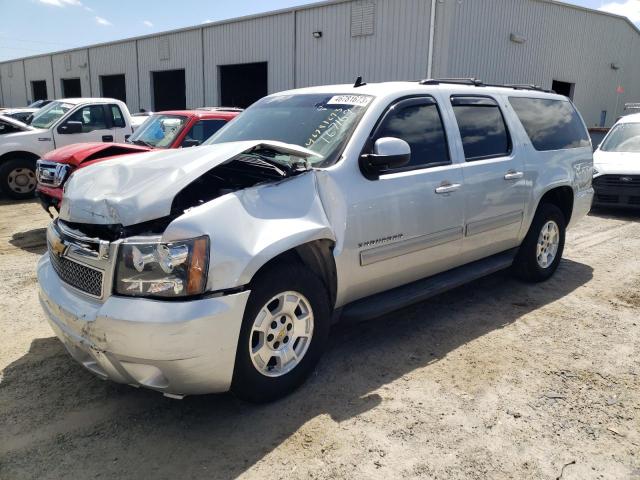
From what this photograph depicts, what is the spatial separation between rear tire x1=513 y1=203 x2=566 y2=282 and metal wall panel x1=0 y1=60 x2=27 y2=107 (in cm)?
4312

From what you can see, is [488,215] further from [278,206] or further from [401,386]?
[278,206]

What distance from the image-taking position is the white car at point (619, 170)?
9.34 metres

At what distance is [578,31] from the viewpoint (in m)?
19.7

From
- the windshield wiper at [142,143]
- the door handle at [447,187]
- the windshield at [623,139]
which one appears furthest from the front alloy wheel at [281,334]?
the windshield at [623,139]

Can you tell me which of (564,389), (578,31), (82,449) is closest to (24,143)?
(82,449)

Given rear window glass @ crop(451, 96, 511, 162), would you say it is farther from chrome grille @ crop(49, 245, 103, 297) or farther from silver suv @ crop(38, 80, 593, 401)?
chrome grille @ crop(49, 245, 103, 297)

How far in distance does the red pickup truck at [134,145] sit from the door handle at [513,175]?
3982mm

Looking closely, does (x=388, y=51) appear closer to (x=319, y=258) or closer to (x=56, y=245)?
(x=319, y=258)

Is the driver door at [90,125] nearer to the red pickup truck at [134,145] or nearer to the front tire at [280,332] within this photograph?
the red pickup truck at [134,145]

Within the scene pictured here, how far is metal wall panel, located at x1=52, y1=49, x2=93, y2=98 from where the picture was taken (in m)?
30.5

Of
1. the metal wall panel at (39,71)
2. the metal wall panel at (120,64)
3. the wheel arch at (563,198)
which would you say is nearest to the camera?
the wheel arch at (563,198)

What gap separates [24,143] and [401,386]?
9.11 metres

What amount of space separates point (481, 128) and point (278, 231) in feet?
8.19

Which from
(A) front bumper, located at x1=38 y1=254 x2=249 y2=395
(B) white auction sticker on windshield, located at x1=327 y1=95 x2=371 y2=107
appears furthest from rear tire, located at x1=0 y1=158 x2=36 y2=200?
(A) front bumper, located at x1=38 y1=254 x2=249 y2=395
